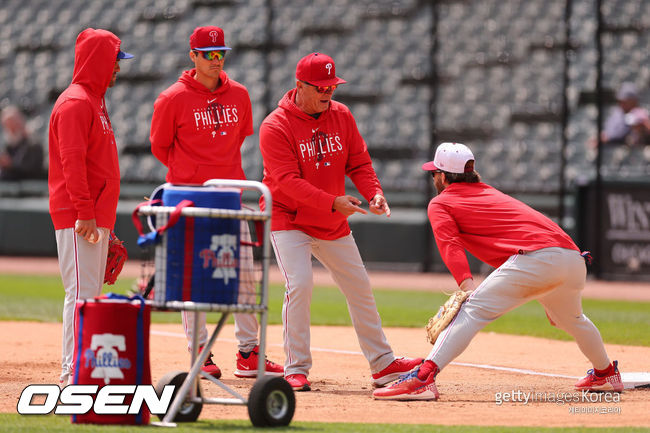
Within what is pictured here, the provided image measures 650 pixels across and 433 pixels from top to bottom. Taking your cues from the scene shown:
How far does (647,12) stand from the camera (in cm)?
1931

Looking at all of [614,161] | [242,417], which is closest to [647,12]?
[614,161]

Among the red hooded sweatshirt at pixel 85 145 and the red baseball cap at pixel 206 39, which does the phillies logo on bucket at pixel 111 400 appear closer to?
the red hooded sweatshirt at pixel 85 145

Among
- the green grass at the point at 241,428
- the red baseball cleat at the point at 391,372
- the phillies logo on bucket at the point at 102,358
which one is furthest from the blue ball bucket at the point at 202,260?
the red baseball cleat at the point at 391,372

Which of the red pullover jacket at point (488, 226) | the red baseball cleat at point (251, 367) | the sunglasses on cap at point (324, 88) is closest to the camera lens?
the red pullover jacket at point (488, 226)

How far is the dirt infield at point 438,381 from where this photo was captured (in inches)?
211

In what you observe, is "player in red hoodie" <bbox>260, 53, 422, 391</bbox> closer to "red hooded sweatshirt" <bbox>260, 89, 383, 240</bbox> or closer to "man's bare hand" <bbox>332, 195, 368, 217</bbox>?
"red hooded sweatshirt" <bbox>260, 89, 383, 240</bbox>

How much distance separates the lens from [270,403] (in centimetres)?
479

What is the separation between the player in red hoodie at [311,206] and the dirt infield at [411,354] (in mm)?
265

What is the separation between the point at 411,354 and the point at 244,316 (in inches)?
73.0

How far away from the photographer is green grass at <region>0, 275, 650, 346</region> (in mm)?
10305

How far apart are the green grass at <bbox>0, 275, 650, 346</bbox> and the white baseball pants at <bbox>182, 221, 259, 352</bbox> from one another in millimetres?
3618

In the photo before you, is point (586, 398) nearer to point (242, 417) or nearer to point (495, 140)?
point (242, 417)

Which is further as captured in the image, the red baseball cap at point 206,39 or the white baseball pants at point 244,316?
the red baseball cap at point 206,39

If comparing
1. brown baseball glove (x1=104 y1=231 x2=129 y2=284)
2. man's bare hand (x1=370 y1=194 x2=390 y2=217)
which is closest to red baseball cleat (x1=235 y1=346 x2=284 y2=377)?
brown baseball glove (x1=104 y1=231 x2=129 y2=284)
